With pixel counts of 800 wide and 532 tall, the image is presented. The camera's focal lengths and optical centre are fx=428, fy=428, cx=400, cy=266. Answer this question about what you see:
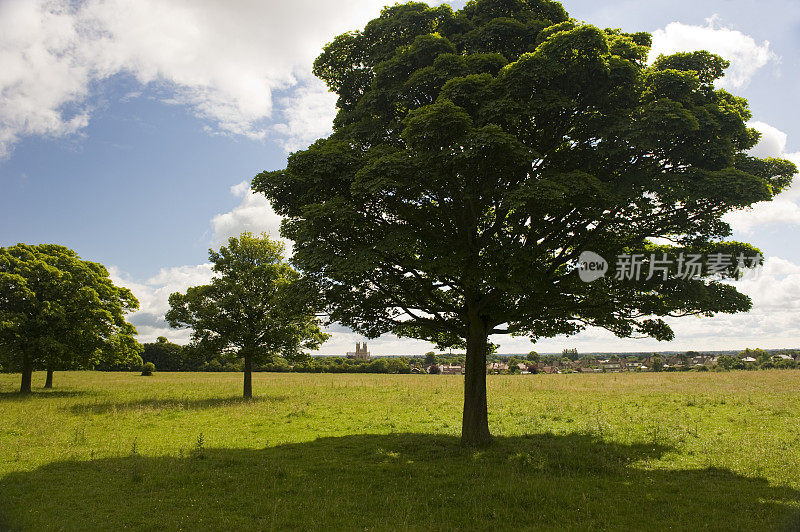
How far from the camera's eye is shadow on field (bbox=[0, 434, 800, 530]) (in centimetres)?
872

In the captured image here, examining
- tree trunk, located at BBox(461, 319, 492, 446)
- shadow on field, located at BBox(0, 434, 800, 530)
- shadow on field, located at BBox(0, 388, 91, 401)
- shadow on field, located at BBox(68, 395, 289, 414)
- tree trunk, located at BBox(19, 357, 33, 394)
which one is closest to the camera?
shadow on field, located at BBox(0, 434, 800, 530)

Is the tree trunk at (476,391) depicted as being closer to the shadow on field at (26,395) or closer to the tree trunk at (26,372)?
the shadow on field at (26,395)

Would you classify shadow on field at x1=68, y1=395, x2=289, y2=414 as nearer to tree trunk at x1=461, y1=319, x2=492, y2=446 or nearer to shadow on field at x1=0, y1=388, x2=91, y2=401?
shadow on field at x1=0, y1=388, x2=91, y2=401

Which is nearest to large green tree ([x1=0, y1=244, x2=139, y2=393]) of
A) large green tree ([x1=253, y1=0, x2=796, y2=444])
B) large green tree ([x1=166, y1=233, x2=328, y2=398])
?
large green tree ([x1=166, y1=233, x2=328, y2=398])

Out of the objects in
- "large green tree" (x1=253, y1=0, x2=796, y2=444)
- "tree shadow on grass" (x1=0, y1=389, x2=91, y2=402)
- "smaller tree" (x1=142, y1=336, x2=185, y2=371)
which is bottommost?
"smaller tree" (x1=142, y1=336, x2=185, y2=371)

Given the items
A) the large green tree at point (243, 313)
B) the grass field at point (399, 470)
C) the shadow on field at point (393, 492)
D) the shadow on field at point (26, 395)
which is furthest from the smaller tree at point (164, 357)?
the shadow on field at point (393, 492)

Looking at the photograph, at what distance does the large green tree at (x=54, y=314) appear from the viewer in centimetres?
3116

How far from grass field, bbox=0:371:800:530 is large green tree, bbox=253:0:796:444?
4.04 m

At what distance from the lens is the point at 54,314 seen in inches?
1236

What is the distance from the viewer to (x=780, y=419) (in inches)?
781

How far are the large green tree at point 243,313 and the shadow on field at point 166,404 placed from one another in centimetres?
290

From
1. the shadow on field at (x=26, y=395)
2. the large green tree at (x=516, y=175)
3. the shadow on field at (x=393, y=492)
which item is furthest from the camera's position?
the shadow on field at (x=26, y=395)

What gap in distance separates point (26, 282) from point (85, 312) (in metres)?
4.32

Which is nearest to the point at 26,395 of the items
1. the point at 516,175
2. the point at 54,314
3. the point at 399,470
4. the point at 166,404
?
the point at 54,314
